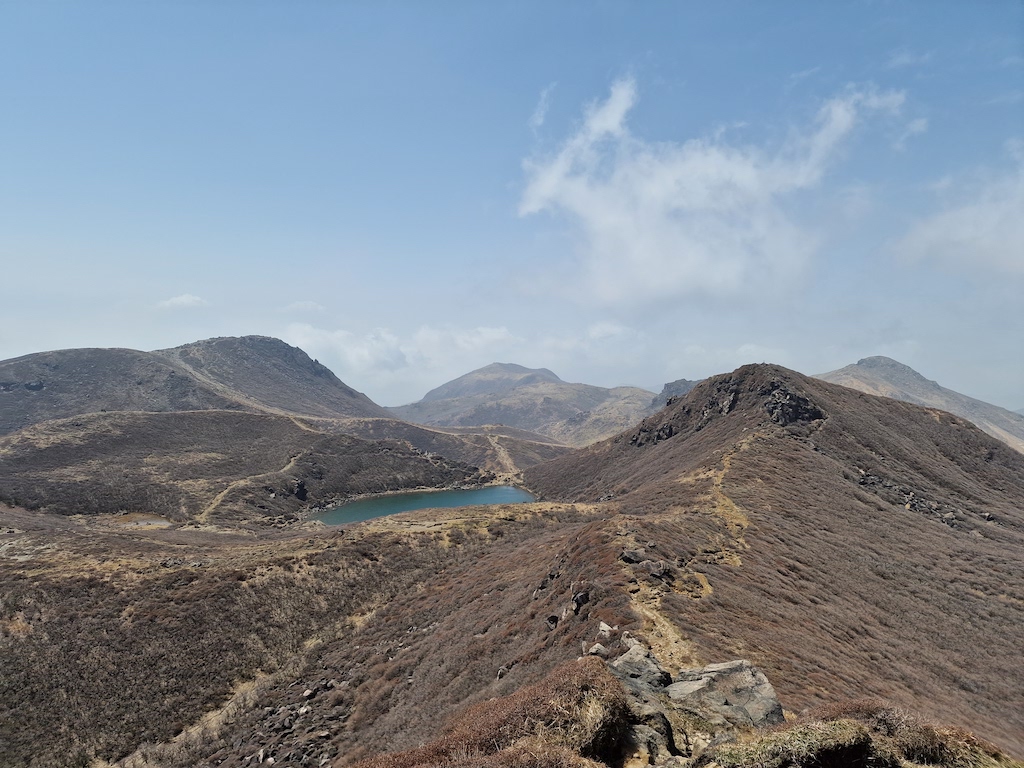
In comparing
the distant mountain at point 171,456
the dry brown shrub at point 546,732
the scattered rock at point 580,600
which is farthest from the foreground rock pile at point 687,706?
the distant mountain at point 171,456

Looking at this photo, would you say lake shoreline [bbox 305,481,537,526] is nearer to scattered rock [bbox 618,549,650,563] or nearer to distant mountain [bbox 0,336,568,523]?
distant mountain [bbox 0,336,568,523]

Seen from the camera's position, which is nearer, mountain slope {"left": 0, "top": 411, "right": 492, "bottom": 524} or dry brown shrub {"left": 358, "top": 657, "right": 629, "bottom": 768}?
dry brown shrub {"left": 358, "top": 657, "right": 629, "bottom": 768}

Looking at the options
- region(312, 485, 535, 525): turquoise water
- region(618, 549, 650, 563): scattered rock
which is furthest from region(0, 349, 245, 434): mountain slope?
region(618, 549, 650, 563): scattered rock

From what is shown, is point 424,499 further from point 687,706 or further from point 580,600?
point 687,706

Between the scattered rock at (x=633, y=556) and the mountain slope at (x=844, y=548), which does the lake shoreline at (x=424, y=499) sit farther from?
the scattered rock at (x=633, y=556)

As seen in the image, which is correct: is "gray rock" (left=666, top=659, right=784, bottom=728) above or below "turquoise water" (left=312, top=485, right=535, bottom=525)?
above

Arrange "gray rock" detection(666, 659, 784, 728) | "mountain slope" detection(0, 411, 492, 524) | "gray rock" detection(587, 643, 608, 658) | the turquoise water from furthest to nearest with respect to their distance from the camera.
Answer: the turquoise water, "mountain slope" detection(0, 411, 492, 524), "gray rock" detection(587, 643, 608, 658), "gray rock" detection(666, 659, 784, 728)

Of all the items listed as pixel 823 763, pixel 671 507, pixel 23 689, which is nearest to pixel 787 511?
pixel 671 507
